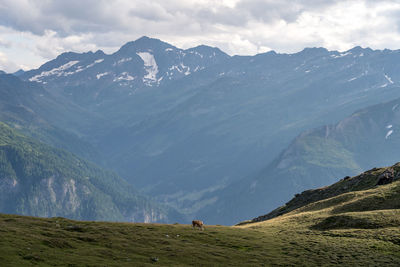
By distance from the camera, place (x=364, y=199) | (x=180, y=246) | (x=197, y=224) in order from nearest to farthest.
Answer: (x=180, y=246) < (x=197, y=224) < (x=364, y=199)

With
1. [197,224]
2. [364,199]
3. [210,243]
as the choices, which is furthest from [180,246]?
[364,199]

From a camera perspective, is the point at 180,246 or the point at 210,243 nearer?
the point at 180,246

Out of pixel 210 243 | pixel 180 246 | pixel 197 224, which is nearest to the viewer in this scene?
pixel 180 246

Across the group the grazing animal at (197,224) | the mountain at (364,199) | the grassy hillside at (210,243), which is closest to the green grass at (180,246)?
the grassy hillside at (210,243)

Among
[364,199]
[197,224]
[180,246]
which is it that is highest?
[364,199]

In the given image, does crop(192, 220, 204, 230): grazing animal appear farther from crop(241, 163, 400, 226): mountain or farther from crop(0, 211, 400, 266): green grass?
crop(241, 163, 400, 226): mountain

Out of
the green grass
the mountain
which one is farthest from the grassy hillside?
the mountain

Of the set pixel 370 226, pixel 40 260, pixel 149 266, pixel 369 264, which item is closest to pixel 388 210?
pixel 370 226

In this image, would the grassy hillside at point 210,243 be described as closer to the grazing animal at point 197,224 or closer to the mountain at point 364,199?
the mountain at point 364,199

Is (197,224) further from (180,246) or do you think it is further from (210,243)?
(180,246)

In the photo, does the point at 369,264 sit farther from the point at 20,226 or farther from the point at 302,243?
the point at 20,226

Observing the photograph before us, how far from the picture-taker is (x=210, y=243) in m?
82.4

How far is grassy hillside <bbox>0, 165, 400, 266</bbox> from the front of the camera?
2525 inches

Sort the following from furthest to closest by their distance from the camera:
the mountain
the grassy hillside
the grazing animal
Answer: the mountain, the grazing animal, the grassy hillside
